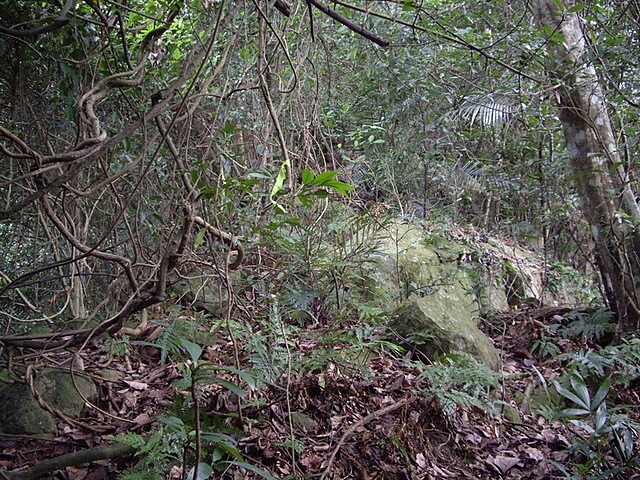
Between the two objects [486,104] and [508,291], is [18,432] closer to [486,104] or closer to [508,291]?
[486,104]

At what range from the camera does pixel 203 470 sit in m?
1.46

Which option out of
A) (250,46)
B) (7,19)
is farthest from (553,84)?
(7,19)

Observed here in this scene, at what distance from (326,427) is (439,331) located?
4.34 feet

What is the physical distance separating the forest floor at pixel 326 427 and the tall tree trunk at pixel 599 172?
1218 millimetres

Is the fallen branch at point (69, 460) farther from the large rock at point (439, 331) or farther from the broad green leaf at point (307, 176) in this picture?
the large rock at point (439, 331)

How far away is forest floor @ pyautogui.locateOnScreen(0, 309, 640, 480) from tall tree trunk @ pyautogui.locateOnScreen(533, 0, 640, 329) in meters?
1.22

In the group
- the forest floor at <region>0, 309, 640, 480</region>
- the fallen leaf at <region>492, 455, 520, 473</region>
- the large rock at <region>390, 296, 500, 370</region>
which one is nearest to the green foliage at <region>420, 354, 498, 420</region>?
the forest floor at <region>0, 309, 640, 480</region>

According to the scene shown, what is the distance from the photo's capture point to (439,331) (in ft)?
11.2

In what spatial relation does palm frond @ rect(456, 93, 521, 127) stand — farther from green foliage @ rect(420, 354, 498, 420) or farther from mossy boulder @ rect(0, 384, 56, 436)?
mossy boulder @ rect(0, 384, 56, 436)

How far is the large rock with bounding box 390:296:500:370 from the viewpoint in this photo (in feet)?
11.2

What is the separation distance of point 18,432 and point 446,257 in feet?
15.7

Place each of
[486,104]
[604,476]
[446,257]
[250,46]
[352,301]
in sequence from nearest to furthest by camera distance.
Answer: [604,476] → [352,301] → [250,46] → [486,104] → [446,257]

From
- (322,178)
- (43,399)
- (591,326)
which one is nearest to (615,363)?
(591,326)

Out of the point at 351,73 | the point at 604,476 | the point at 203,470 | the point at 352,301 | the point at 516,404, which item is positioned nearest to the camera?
the point at 203,470
